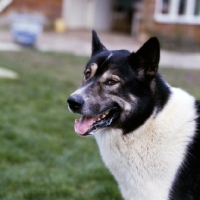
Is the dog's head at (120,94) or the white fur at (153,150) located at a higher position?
the dog's head at (120,94)

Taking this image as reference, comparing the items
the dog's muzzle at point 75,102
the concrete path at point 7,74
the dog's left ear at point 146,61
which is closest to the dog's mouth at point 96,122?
the dog's muzzle at point 75,102

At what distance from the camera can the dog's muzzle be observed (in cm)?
263

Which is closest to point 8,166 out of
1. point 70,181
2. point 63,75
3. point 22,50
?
point 70,181

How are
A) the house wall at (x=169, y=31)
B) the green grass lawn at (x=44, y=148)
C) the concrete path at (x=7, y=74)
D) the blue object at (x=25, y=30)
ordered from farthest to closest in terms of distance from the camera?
the house wall at (x=169, y=31)
the blue object at (x=25, y=30)
the concrete path at (x=7, y=74)
the green grass lawn at (x=44, y=148)

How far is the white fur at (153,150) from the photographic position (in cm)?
262

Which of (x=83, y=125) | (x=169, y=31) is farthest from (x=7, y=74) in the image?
(x=169, y=31)

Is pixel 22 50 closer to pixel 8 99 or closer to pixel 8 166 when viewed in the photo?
pixel 8 99

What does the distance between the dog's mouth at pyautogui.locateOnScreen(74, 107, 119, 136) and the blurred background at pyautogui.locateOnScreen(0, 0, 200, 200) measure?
116 cm

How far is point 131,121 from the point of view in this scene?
8.92 feet

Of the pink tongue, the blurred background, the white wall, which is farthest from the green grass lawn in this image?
the white wall

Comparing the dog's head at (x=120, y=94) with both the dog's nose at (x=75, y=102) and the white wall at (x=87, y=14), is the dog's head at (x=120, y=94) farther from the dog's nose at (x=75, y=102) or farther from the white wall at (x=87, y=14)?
the white wall at (x=87, y=14)

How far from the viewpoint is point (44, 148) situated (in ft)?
15.3

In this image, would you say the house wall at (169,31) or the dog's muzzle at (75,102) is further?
the house wall at (169,31)

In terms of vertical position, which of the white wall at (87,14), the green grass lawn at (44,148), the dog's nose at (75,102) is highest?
the dog's nose at (75,102)
